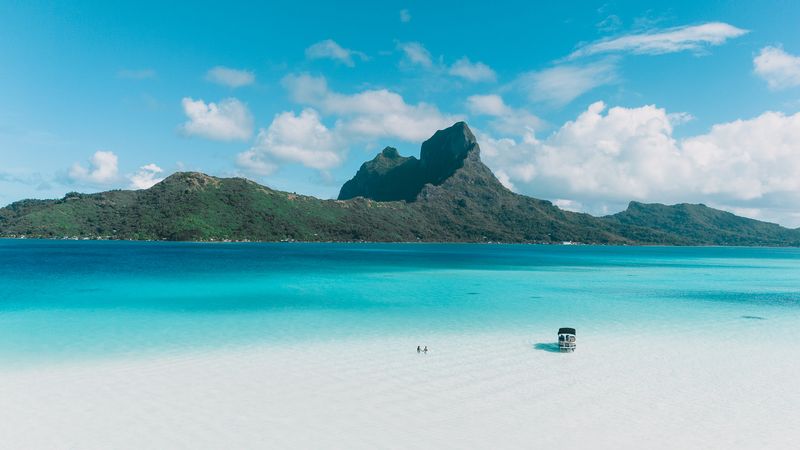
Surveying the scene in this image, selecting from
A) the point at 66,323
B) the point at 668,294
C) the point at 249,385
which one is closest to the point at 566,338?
the point at 249,385

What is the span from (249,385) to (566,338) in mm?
19498

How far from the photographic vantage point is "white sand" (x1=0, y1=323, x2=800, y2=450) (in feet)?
57.9

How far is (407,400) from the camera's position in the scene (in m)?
21.2

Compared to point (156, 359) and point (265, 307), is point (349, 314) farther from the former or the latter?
point (156, 359)

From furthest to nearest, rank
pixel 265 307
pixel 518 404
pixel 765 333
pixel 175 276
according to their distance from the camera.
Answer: pixel 175 276 → pixel 265 307 → pixel 765 333 → pixel 518 404

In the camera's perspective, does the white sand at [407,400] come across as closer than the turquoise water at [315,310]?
Yes

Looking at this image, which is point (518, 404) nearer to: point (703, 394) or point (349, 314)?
point (703, 394)

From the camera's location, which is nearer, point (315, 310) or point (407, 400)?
point (407, 400)

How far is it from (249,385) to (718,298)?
6338 cm

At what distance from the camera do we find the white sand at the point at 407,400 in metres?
17.6

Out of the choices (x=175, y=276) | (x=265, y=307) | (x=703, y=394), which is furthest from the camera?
(x=175, y=276)

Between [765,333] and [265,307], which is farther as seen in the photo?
[265,307]

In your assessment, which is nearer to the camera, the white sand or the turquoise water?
the white sand

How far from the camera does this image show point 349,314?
44.8 metres
